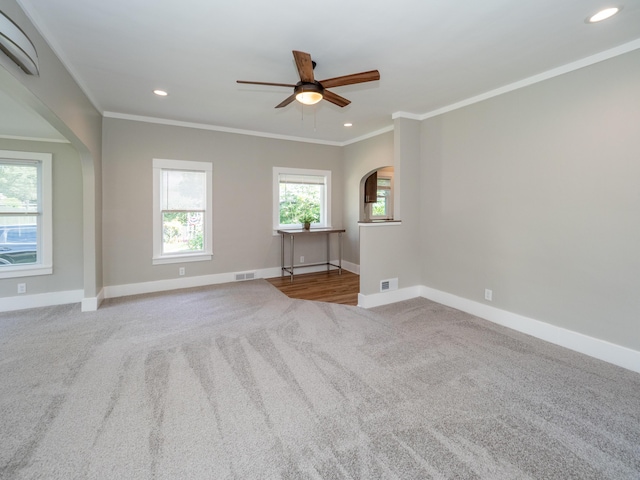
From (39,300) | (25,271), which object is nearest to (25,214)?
(25,271)

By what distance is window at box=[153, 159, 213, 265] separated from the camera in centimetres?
464

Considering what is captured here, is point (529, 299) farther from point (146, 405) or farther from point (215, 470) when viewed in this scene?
point (146, 405)

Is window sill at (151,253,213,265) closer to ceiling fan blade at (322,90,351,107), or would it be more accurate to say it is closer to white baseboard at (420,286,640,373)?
ceiling fan blade at (322,90,351,107)

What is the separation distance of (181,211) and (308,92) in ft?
10.5

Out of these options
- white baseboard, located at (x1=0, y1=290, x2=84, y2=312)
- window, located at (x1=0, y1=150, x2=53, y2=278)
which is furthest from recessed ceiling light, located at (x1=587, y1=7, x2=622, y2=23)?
white baseboard, located at (x1=0, y1=290, x2=84, y2=312)

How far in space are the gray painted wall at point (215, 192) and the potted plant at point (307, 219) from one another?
0.42 metres

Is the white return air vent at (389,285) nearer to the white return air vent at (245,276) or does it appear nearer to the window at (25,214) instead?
the white return air vent at (245,276)

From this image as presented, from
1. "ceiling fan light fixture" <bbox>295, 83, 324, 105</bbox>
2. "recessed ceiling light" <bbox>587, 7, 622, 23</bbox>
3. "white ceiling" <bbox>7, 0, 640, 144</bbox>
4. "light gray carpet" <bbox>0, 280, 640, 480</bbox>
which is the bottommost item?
"light gray carpet" <bbox>0, 280, 640, 480</bbox>

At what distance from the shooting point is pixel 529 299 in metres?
3.20

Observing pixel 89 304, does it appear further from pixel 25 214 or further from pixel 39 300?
pixel 25 214

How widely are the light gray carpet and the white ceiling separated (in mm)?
2698

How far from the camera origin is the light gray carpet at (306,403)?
158cm

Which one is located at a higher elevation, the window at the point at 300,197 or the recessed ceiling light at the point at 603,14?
the recessed ceiling light at the point at 603,14

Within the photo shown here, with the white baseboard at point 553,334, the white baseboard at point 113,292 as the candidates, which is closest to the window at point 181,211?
the white baseboard at point 113,292
